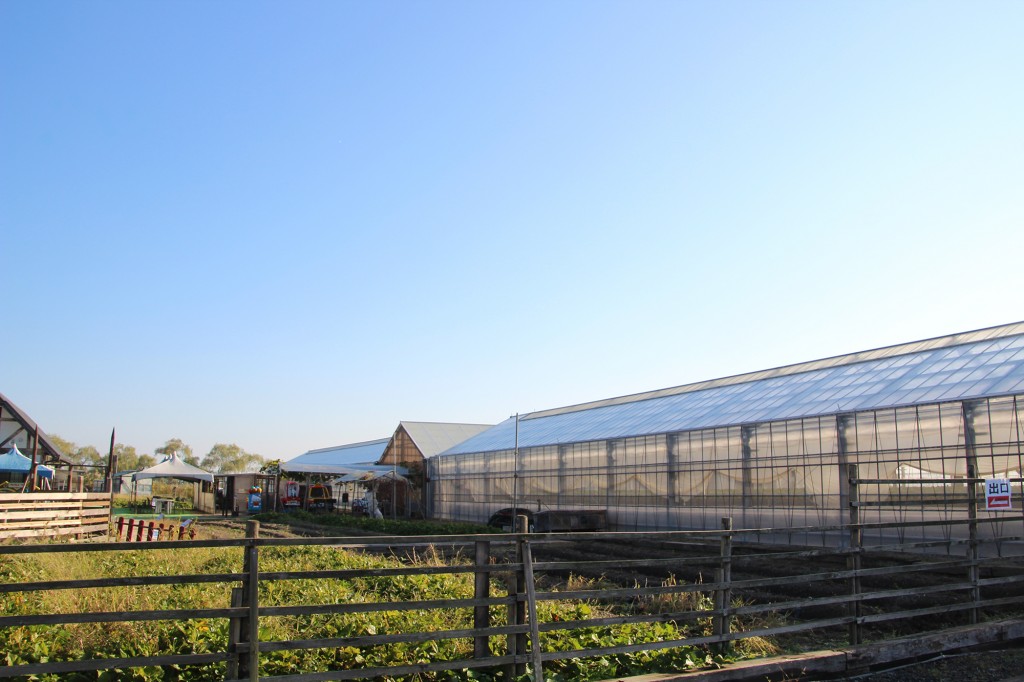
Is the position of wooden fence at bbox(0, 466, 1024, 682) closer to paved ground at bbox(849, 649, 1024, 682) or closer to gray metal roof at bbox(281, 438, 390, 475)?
paved ground at bbox(849, 649, 1024, 682)

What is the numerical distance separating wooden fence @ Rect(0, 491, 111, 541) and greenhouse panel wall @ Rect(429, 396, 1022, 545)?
1596 centimetres

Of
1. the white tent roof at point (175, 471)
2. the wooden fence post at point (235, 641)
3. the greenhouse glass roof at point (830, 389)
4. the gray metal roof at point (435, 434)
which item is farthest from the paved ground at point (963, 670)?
the white tent roof at point (175, 471)

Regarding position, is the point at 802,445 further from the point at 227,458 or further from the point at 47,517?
the point at 227,458

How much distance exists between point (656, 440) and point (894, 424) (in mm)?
10617

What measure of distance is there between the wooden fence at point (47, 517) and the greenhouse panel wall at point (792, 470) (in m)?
16.0

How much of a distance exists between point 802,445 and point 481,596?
21.8 meters

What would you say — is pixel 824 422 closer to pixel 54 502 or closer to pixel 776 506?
pixel 776 506

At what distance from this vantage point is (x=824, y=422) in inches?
1015

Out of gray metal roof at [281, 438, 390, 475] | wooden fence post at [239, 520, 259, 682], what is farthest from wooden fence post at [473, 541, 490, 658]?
gray metal roof at [281, 438, 390, 475]

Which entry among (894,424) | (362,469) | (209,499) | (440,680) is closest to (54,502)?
(440,680)

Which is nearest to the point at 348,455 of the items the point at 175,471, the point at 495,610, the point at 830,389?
the point at 175,471

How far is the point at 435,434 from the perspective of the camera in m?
59.6

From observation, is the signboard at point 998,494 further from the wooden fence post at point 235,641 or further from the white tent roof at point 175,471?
the white tent roof at point 175,471

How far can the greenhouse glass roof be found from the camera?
76.1 ft
